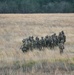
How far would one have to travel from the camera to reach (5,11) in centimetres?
6506

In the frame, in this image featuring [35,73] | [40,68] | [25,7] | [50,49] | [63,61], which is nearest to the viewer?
[35,73]

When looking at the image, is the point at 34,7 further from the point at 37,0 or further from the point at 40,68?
the point at 40,68

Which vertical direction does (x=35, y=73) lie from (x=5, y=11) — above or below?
above

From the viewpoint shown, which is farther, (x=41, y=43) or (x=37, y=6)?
(x=37, y=6)

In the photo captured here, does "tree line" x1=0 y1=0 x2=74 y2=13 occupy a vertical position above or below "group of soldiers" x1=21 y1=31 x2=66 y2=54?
below

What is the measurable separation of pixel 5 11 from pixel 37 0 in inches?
369

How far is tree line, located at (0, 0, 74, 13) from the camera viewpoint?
6556 cm

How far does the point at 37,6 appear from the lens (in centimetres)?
6838

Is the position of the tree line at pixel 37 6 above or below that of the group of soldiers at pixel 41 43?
below

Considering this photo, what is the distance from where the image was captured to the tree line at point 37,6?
65.6 m

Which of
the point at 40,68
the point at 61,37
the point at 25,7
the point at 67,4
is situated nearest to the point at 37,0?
the point at 25,7

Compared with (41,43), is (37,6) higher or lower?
lower

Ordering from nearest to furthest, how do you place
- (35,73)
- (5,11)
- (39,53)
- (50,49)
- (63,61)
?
(35,73) → (63,61) → (39,53) → (50,49) → (5,11)

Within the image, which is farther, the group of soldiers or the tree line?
the tree line
